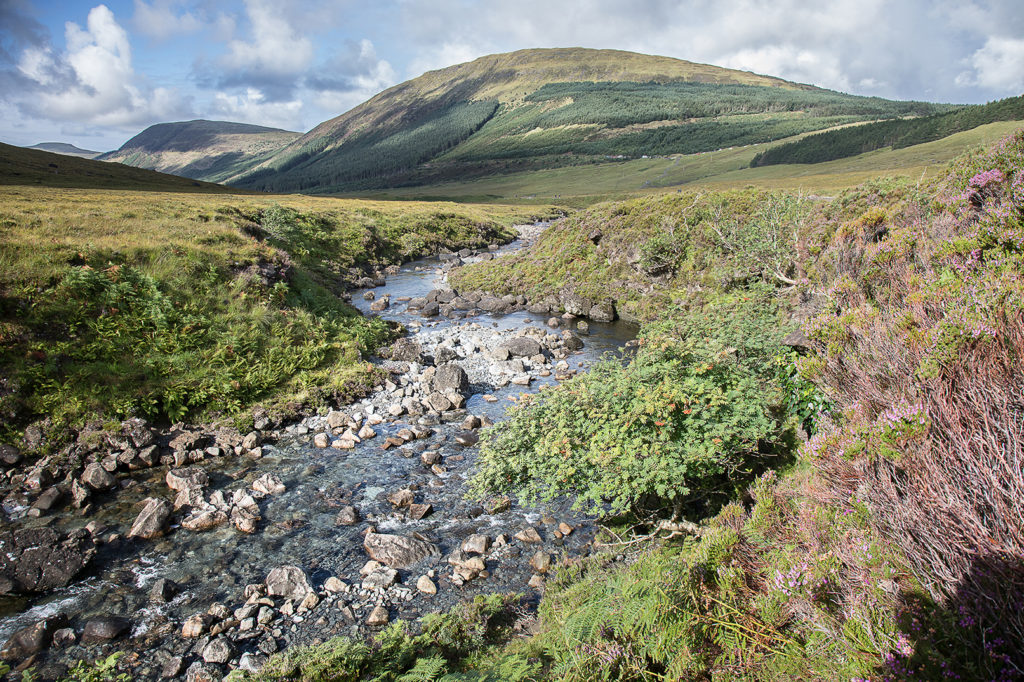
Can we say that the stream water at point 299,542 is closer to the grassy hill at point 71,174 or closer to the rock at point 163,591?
the rock at point 163,591

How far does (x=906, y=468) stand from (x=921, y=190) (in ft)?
49.0

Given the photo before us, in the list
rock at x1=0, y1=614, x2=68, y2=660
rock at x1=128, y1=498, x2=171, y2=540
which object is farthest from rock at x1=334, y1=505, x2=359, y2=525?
rock at x1=0, y1=614, x2=68, y2=660

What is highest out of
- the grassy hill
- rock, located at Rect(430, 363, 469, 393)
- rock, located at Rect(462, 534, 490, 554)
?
the grassy hill

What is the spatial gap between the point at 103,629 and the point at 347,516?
178 inches

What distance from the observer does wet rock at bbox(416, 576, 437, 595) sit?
9236mm

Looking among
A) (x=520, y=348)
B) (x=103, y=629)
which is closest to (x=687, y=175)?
(x=520, y=348)

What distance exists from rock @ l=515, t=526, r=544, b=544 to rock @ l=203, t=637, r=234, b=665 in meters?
5.49

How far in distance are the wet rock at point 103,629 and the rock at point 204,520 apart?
8.71 ft

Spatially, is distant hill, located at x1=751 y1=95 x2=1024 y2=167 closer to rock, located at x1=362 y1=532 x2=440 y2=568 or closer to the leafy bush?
the leafy bush

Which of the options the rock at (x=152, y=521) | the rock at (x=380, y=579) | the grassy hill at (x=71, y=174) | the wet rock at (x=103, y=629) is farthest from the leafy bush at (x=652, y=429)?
the grassy hill at (x=71, y=174)

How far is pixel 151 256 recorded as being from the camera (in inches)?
818

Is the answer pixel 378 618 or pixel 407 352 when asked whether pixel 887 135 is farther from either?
pixel 378 618

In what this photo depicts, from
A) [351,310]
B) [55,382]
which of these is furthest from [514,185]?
[55,382]

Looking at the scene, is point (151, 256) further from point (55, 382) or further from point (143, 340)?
point (55, 382)
